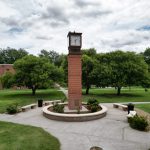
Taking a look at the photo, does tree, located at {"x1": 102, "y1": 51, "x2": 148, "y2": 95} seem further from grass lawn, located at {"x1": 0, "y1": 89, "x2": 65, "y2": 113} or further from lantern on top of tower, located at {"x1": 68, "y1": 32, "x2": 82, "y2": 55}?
lantern on top of tower, located at {"x1": 68, "y1": 32, "x2": 82, "y2": 55}

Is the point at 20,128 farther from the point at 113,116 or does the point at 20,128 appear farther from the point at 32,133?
the point at 113,116

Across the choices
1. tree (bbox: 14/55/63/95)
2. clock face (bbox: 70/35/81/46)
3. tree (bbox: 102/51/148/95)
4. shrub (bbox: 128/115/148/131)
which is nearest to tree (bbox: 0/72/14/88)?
tree (bbox: 14/55/63/95)

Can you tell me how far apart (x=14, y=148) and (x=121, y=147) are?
4.11m

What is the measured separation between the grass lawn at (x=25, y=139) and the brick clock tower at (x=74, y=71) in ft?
16.3

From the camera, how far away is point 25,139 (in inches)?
390

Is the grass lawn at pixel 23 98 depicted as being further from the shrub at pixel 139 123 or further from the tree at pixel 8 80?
the shrub at pixel 139 123

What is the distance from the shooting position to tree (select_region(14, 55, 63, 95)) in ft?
105

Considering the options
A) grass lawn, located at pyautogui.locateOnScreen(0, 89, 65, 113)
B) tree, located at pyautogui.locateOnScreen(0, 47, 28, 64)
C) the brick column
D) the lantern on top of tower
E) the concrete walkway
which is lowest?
the concrete walkway

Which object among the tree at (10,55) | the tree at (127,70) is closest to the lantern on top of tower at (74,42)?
the tree at (127,70)

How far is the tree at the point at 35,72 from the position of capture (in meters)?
31.9

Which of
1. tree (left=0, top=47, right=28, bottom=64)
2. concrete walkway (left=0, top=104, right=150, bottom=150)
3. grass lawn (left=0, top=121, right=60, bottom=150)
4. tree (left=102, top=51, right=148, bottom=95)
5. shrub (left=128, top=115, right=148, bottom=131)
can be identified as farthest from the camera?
tree (left=0, top=47, right=28, bottom=64)

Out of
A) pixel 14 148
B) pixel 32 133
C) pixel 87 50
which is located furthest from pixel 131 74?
pixel 14 148

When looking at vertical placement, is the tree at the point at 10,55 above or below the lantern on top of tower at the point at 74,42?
above

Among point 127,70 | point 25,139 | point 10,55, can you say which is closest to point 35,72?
point 127,70
